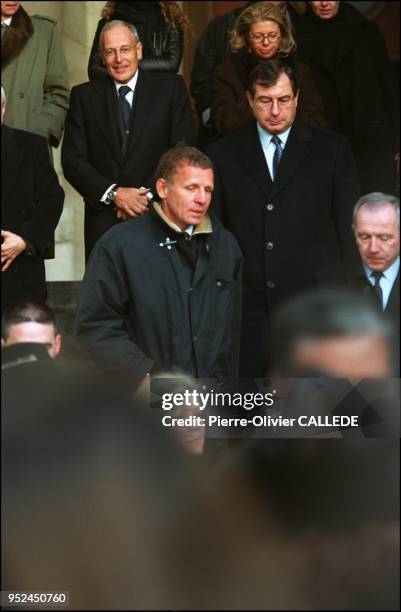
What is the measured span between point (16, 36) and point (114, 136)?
0.49 meters

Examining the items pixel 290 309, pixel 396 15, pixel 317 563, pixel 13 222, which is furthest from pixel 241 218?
pixel 396 15

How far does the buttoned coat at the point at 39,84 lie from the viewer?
673cm

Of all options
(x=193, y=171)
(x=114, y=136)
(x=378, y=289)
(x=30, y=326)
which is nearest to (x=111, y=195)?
(x=114, y=136)

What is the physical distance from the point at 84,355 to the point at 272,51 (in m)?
1.47

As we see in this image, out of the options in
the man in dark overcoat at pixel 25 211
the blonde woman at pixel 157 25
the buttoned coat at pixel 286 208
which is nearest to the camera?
the man in dark overcoat at pixel 25 211

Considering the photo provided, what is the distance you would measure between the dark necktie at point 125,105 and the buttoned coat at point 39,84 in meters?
0.25

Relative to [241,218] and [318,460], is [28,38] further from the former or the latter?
[318,460]

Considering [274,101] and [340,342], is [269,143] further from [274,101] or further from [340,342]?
[340,342]

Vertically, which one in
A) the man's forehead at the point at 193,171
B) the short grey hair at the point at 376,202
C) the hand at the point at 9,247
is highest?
the man's forehead at the point at 193,171

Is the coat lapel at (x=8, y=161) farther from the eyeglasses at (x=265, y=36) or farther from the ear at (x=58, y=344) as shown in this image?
the eyeglasses at (x=265, y=36)

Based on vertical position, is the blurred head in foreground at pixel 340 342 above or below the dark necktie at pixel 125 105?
below

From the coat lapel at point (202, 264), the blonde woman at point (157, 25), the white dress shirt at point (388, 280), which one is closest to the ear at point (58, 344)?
the coat lapel at point (202, 264)

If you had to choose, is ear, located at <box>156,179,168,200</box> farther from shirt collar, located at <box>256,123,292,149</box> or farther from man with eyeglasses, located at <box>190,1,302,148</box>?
man with eyeglasses, located at <box>190,1,302,148</box>

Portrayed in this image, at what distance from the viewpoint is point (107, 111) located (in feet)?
21.9
